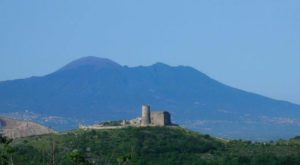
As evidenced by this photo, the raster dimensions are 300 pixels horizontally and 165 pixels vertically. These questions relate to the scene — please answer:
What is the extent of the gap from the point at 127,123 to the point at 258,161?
65.9 ft

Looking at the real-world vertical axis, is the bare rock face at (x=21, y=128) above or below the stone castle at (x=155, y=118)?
above

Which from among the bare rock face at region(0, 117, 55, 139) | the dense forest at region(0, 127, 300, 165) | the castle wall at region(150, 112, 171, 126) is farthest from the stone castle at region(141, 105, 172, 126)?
the bare rock face at region(0, 117, 55, 139)

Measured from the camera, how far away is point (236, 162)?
6450cm

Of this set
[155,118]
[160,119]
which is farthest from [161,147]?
[155,118]

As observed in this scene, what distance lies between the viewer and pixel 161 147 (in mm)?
71938

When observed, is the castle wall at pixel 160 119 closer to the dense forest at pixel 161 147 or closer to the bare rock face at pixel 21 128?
the dense forest at pixel 161 147

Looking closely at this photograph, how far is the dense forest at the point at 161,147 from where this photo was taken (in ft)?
216

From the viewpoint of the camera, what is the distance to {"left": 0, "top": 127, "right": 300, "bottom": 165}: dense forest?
65.9 meters

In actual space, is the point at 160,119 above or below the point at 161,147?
above

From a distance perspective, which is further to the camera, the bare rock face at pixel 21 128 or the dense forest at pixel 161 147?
the bare rock face at pixel 21 128

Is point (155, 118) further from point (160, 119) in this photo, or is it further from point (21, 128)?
point (21, 128)

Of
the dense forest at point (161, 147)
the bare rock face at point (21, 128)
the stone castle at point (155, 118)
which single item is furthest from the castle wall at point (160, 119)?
the bare rock face at point (21, 128)

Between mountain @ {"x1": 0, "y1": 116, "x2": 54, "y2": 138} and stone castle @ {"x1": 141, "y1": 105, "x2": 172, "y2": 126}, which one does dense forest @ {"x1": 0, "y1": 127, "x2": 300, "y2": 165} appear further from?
mountain @ {"x1": 0, "y1": 116, "x2": 54, "y2": 138}

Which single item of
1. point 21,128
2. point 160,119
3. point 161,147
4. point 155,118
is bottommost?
point 161,147
